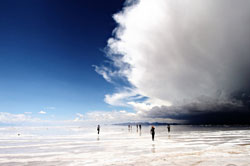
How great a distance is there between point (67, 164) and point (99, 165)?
2.74 m

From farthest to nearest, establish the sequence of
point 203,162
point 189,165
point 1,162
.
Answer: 1. point 1,162
2. point 203,162
3. point 189,165

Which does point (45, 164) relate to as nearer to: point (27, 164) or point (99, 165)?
point (27, 164)

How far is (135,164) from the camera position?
13.8m

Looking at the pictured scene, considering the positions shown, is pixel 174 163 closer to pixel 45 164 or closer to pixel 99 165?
pixel 99 165

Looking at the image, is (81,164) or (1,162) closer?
(81,164)

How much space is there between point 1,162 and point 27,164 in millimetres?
2890

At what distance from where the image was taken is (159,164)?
13625mm

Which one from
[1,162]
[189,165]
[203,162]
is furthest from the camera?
[1,162]

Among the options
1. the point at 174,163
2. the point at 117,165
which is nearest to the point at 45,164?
the point at 117,165

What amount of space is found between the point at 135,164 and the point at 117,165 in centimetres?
139

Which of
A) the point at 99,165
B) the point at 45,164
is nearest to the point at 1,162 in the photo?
the point at 45,164

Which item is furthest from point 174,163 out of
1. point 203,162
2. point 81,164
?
point 81,164

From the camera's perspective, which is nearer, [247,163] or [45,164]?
[247,163]

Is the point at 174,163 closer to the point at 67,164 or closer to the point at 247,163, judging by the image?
the point at 247,163
